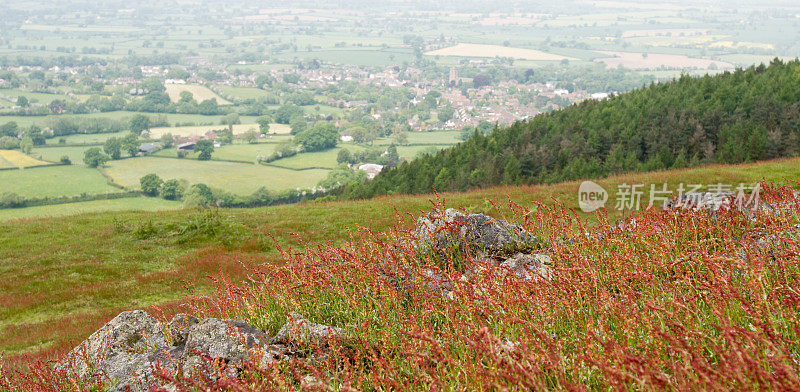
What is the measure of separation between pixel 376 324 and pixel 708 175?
92.4ft

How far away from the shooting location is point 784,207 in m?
9.48

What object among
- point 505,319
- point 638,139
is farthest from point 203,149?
point 505,319

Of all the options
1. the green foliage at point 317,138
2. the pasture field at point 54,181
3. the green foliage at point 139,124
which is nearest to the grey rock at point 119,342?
the pasture field at point 54,181

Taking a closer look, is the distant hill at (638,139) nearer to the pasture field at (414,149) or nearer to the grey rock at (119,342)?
the grey rock at (119,342)

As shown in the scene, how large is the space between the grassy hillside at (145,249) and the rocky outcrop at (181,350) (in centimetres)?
269

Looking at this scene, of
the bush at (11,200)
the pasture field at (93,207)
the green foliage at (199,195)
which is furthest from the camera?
the green foliage at (199,195)

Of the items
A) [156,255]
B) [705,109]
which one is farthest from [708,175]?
[705,109]

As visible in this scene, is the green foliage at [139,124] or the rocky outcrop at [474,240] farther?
the green foliage at [139,124]

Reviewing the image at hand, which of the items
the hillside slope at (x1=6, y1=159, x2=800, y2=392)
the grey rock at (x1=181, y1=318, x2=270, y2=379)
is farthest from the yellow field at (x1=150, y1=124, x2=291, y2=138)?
the grey rock at (x1=181, y1=318, x2=270, y2=379)

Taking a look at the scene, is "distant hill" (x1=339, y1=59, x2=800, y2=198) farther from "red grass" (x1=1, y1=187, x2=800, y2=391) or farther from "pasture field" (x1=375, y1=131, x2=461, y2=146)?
"pasture field" (x1=375, y1=131, x2=461, y2=146)

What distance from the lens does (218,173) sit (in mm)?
118938

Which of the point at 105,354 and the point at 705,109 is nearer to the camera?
the point at 105,354

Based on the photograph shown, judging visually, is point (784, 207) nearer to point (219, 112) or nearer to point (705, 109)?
point (705, 109)

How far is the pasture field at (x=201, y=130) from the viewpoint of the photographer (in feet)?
497
